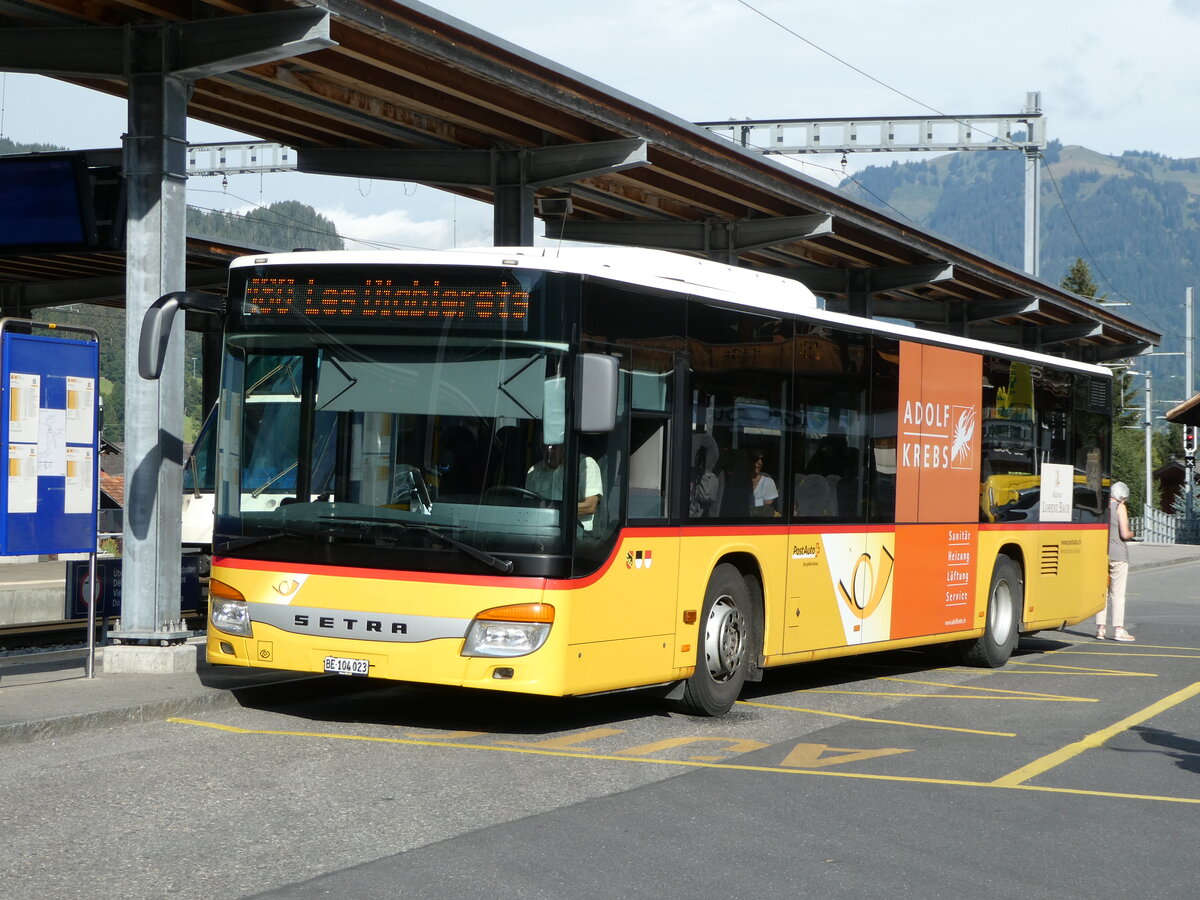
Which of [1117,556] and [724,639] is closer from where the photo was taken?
[724,639]

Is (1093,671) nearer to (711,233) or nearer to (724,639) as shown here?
(724,639)

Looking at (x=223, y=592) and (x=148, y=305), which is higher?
(x=148, y=305)

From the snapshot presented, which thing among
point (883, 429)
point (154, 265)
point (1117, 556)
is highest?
point (154, 265)

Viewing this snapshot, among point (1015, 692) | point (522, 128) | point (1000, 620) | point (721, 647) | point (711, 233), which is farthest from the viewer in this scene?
point (711, 233)

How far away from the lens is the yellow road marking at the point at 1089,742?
28.8 feet

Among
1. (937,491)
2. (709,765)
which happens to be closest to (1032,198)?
(937,491)

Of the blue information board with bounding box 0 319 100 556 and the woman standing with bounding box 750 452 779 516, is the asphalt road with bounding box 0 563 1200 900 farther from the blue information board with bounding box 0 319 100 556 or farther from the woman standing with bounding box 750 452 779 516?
the blue information board with bounding box 0 319 100 556

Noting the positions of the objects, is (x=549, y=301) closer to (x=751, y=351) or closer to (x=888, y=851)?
(x=751, y=351)

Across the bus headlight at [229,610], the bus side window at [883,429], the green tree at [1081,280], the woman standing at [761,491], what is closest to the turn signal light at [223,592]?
the bus headlight at [229,610]

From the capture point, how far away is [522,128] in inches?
642

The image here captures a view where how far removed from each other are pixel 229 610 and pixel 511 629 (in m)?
1.95

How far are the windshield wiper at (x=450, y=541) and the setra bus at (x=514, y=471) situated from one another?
13mm

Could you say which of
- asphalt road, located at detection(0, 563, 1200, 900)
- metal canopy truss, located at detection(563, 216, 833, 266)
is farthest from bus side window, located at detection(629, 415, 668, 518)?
metal canopy truss, located at detection(563, 216, 833, 266)

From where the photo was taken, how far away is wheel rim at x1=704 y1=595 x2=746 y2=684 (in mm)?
10688
